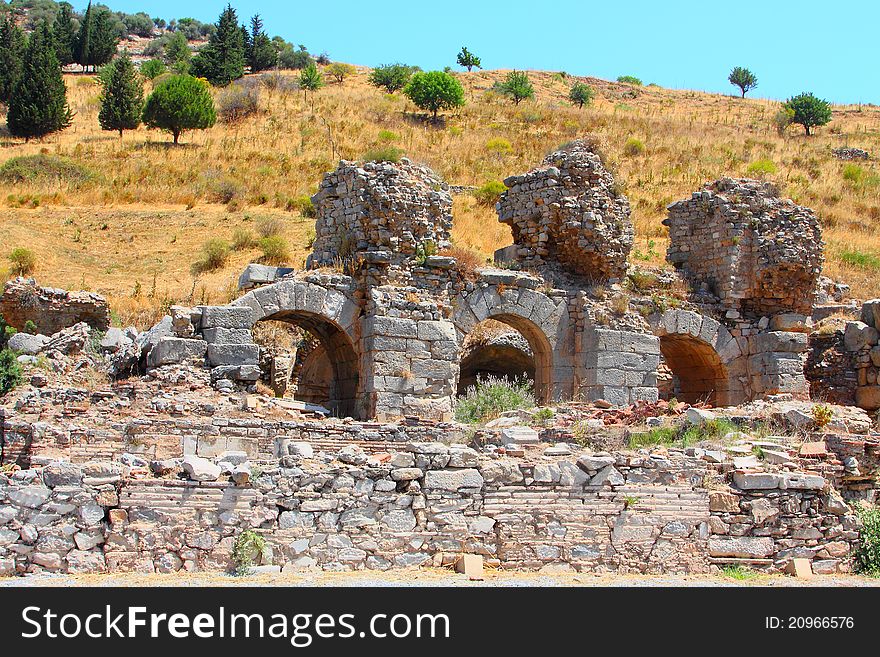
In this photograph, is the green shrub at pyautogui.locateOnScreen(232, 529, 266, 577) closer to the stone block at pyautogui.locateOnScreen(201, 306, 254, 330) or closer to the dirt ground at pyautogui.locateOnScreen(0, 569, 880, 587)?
the dirt ground at pyautogui.locateOnScreen(0, 569, 880, 587)

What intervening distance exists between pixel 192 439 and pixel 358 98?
3968 centimetres

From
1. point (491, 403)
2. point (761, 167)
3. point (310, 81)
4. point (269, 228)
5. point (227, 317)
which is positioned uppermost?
point (310, 81)

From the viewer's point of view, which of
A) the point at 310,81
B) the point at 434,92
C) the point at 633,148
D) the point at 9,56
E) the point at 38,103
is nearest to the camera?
the point at 38,103

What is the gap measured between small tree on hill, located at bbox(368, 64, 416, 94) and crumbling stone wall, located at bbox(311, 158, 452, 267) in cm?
3914

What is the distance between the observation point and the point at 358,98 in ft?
163

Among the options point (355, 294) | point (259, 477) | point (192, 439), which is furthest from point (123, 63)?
point (259, 477)

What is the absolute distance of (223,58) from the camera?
55.0 metres

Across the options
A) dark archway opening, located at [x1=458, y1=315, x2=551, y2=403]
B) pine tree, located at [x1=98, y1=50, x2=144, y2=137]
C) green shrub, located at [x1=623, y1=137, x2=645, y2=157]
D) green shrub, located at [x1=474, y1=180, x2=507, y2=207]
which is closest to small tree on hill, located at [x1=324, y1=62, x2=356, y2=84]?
pine tree, located at [x1=98, y1=50, x2=144, y2=137]

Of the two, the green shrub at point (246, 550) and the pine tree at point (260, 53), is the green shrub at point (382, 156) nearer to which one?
the green shrub at point (246, 550)

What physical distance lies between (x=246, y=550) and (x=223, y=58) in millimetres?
52719

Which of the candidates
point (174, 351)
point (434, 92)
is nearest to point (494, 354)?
point (174, 351)

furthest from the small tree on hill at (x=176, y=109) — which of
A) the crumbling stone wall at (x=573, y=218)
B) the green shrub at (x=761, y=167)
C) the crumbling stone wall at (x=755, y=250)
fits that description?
the crumbling stone wall at (x=755, y=250)

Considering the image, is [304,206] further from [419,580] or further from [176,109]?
[419,580]
